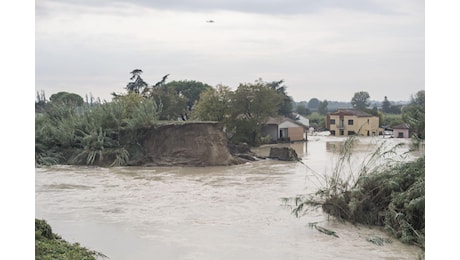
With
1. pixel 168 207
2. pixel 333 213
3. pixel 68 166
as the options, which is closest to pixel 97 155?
pixel 68 166

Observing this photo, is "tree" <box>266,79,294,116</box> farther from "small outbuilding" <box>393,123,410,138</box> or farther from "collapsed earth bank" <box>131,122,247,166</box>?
"collapsed earth bank" <box>131,122,247,166</box>

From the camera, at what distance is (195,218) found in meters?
6.56

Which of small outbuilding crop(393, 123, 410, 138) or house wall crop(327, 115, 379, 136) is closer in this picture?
small outbuilding crop(393, 123, 410, 138)

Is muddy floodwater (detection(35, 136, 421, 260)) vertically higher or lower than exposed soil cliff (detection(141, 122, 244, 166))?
lower

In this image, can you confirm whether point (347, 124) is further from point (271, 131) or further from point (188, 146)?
point (188, 146)

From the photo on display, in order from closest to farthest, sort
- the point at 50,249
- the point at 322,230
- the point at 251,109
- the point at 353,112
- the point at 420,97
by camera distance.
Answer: the point at 50,249
the point at 420,97
the point at 322,230
the point at 353,112
the point at 251,109

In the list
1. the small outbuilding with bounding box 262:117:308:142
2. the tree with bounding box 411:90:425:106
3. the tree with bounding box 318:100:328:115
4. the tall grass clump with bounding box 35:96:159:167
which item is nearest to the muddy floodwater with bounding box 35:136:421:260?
the tree with bounding box 411:90:425:106

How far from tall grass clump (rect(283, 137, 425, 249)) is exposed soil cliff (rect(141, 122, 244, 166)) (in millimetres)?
6510

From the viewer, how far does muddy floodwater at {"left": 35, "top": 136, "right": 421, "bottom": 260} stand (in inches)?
200

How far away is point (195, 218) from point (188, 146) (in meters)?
6.56

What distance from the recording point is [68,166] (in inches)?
504

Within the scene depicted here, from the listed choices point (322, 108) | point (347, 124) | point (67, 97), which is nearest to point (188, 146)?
point (67, 97)
